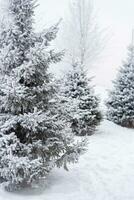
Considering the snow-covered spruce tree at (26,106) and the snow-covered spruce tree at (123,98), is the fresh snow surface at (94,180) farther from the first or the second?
the snow-covered spruce tree at (123,98)

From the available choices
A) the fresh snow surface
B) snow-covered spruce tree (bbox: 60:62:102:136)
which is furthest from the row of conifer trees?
snow-covered spruce tree (bbox: 60:62:102:136)

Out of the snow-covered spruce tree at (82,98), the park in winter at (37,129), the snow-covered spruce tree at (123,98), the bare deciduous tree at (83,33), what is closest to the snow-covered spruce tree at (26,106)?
the park in winter at (37,129)

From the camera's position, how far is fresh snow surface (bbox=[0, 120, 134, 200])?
6.21 m

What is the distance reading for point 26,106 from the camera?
623cm

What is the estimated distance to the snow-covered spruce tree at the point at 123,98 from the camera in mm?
14680

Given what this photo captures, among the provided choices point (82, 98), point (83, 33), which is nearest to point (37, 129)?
point (82, 98)

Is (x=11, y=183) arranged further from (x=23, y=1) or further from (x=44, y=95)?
(x=23, y=1)

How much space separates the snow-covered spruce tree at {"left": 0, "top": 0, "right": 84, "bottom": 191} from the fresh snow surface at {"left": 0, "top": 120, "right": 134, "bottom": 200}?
13.5 inches

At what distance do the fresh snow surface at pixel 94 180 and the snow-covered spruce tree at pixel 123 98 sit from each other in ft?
13.6

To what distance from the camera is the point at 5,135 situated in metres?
5.91

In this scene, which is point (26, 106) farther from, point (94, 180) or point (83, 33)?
point (83, 33)

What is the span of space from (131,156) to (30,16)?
4.94 metres

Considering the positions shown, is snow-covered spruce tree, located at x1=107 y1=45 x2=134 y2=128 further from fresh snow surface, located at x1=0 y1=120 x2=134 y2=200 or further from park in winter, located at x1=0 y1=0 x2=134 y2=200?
park in winter, located at x1=0 y1=0 x2=134 y2=200

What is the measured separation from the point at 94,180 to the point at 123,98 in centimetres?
812
